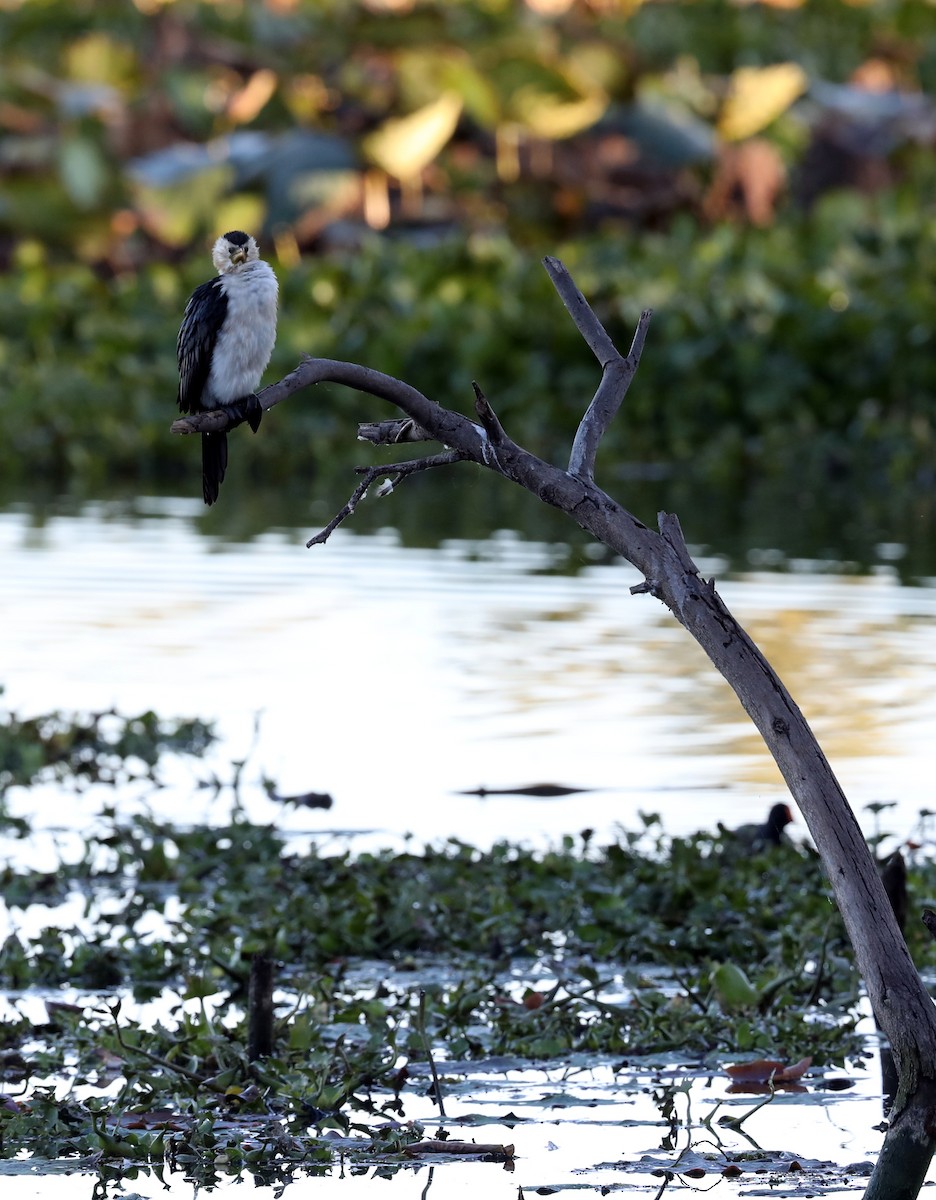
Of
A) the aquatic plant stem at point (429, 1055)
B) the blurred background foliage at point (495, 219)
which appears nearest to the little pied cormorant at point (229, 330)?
the aquatic plant stem at point (429, 1055)

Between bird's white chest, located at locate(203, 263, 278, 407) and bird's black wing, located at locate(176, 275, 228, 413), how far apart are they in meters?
0.02

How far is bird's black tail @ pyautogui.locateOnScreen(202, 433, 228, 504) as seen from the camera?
5487 mm

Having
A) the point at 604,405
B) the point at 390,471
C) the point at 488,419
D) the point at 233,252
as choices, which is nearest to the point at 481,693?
the point at 233,252

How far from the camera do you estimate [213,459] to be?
5551 mm

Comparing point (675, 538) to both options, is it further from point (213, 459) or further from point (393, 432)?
point (213, 459)

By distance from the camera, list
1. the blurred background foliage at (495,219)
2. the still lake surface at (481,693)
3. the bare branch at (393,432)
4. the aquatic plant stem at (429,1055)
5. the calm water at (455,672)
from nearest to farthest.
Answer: the bare branch at (393,432) < the aquatic plant stem at (429,1055) < the still lake surface at (481,693) < the calm water at (455,672) < the blurred background foliage at (495,219)

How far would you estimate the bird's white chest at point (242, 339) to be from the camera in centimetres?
579

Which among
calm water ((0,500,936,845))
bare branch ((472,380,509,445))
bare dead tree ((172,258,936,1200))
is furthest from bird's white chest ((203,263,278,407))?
calm water ((0,500,936,845))

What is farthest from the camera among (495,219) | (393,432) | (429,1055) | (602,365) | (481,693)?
(495,219)

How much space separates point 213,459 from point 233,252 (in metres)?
0.62

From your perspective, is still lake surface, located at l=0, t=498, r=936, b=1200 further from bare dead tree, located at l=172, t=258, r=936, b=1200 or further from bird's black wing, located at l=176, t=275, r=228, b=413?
bird's black wing, located at l=176, t=275, r=228, b=413

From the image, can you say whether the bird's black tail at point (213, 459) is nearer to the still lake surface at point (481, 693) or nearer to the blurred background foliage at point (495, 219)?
the still lake surface at point (481, 693)

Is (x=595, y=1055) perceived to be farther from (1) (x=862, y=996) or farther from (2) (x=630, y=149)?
(2) (x=630, y=149)

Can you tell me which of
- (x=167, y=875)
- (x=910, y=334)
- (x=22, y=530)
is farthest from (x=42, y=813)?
(x=910, y=334)
